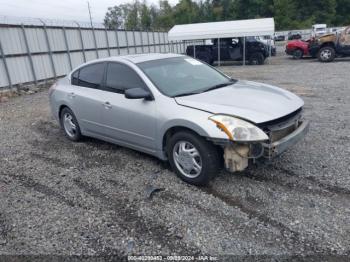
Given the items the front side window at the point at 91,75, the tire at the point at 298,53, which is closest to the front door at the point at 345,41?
the tire at the point at 298,53

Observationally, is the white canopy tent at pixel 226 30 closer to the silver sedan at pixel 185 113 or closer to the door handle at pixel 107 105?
the silver sedan at pixel 185 113

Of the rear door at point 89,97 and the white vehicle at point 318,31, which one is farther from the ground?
A: the rear door at point 89,97

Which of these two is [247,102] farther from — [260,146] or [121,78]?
[121,78]

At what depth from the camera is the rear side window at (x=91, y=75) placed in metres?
4.75

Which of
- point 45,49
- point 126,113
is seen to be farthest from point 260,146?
point 45,49

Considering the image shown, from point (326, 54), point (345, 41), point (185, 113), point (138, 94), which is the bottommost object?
point (326, 54)

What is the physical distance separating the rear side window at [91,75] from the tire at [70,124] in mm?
569

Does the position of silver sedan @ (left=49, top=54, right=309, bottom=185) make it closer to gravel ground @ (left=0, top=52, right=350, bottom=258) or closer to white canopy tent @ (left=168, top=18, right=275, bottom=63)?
gravel ground @ (left=0, top=52, right=350, bottom=258)

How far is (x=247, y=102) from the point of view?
3.52 meters

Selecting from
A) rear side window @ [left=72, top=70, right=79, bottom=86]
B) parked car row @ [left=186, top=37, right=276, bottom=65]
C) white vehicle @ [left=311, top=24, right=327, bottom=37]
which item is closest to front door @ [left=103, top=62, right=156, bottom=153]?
rear side window @ [left=72, top=70, right=79, bottom=86]

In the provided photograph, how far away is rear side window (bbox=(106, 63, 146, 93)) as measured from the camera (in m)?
4.12

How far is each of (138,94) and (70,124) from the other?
2.27m

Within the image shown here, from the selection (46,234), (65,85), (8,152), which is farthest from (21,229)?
(65,85)

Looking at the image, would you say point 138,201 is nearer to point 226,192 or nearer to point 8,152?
point 226,192
